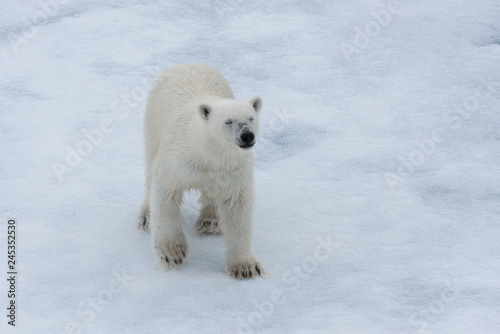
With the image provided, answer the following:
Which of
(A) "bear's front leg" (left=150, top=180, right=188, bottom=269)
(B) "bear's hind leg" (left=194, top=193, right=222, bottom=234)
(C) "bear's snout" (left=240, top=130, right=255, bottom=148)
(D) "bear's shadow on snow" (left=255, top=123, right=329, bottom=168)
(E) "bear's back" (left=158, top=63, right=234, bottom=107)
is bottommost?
(D) "bear's shadow on snow" (left=255, top=123, right=329, bottom=168)

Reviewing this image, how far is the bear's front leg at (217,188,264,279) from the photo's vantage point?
516 centimetres

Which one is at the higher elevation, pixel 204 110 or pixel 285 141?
pixel 204 110

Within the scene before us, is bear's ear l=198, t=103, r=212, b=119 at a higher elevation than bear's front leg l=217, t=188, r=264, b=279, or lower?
higher

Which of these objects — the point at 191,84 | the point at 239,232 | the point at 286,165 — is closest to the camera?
the point at 239,232

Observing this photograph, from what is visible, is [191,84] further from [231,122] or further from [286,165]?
[286,165]

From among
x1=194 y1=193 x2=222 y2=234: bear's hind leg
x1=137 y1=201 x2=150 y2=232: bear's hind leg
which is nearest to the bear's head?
x1=194 y1=193 x2=222 y2=234: bear's hind leg

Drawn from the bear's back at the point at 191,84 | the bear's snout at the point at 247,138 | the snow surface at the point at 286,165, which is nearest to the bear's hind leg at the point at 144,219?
the snow surface at the point at 286,165

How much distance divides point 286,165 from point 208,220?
1293 millimetres

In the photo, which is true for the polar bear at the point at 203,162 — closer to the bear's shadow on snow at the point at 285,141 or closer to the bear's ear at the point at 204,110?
the bear's ear at the point at 204,110

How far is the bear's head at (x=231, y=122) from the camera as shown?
4613 mm

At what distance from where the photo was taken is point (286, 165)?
6.77m

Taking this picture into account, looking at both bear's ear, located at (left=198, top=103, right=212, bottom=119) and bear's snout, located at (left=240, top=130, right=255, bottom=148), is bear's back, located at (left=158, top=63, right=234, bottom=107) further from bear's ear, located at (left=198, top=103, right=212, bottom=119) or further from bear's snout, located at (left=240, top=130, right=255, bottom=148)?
bear's snout, located at (left=240, top=130, right=255, bottom=148)

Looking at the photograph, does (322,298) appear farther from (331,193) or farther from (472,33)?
(472,33)

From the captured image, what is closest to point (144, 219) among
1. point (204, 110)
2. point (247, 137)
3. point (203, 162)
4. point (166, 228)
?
point (166, 228)
